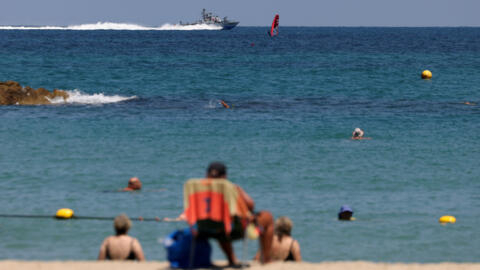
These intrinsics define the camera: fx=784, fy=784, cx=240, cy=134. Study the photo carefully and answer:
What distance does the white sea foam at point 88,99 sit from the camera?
3872 cm

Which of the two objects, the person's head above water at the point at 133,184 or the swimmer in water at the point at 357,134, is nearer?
the person's head above water at the point at 133,184

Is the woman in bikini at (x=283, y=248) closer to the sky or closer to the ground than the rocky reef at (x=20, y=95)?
closer to the ground

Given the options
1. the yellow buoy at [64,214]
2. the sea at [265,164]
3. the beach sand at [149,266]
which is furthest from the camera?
the yellow buoy at [64,214]

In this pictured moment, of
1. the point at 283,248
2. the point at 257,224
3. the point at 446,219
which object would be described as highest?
the point at 257,224

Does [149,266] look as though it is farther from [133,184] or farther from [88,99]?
[88,99]

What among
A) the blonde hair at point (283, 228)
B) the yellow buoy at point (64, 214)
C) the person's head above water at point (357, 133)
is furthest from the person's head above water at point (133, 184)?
the person's head above water at point (357, 133)

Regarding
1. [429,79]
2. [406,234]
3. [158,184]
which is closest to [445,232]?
[406,234]

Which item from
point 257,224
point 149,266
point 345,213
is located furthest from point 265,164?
point 257,224

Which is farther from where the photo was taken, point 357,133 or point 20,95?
point 20,95

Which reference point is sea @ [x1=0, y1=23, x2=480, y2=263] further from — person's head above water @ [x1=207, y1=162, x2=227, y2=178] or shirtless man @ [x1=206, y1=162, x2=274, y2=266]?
person's head above water @ [x1=207, y1=162, x2=227, y2=178]

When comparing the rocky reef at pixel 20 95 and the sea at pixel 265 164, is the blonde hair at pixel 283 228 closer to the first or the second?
the sea at pixel 265 164

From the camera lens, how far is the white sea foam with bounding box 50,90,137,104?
3872 centimetres

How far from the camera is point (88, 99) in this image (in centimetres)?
4125

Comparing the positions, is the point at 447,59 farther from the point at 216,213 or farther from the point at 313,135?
the point at 216,213
